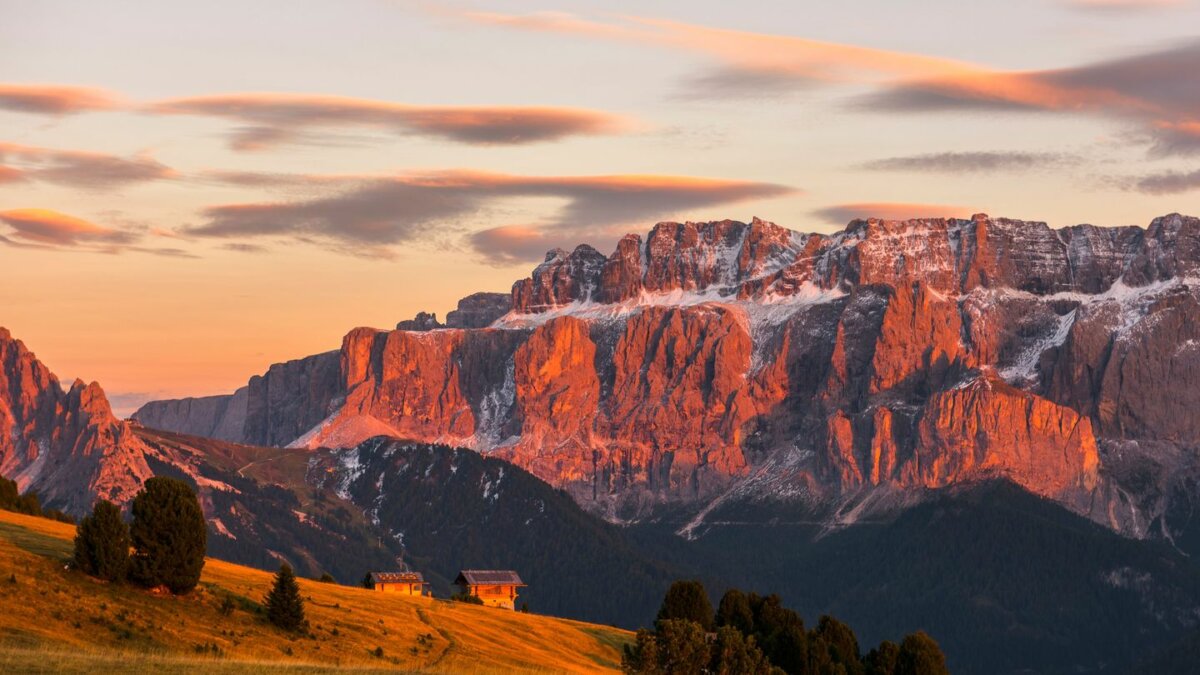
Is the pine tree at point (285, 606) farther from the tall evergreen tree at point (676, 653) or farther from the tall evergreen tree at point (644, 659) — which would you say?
the tall evergreen tree at point (676, 653)

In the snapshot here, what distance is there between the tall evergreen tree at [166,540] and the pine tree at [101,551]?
1.49 metres

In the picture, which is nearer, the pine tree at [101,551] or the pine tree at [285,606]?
the pine tree at [101,551]

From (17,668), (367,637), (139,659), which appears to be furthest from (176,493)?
(17,668)

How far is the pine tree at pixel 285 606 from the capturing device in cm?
17288

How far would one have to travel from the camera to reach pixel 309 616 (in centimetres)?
18200

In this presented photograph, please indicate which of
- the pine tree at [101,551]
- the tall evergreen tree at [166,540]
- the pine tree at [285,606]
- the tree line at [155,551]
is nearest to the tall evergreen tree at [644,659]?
the tree line at [155,551]

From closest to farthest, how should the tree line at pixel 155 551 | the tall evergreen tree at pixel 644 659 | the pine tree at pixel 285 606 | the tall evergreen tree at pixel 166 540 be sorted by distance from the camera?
the tree line at pixel 155 551 → the tall evergreen tree at pixel 166 540 → the pine tree at pixel 285 606 → the tall evergreen tree at pixel 644 659

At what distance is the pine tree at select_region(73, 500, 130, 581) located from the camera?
169 meters

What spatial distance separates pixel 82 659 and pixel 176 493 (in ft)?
196

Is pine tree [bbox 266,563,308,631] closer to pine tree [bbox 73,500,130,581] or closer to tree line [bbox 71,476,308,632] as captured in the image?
tree line [bbox 71,476,308,632]

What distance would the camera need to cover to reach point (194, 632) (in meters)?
161

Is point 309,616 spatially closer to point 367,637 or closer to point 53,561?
point 367,637

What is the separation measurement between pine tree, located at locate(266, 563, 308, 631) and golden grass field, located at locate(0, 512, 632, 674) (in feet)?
4.54

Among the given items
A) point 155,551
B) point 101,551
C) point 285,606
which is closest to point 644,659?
point 285,606
